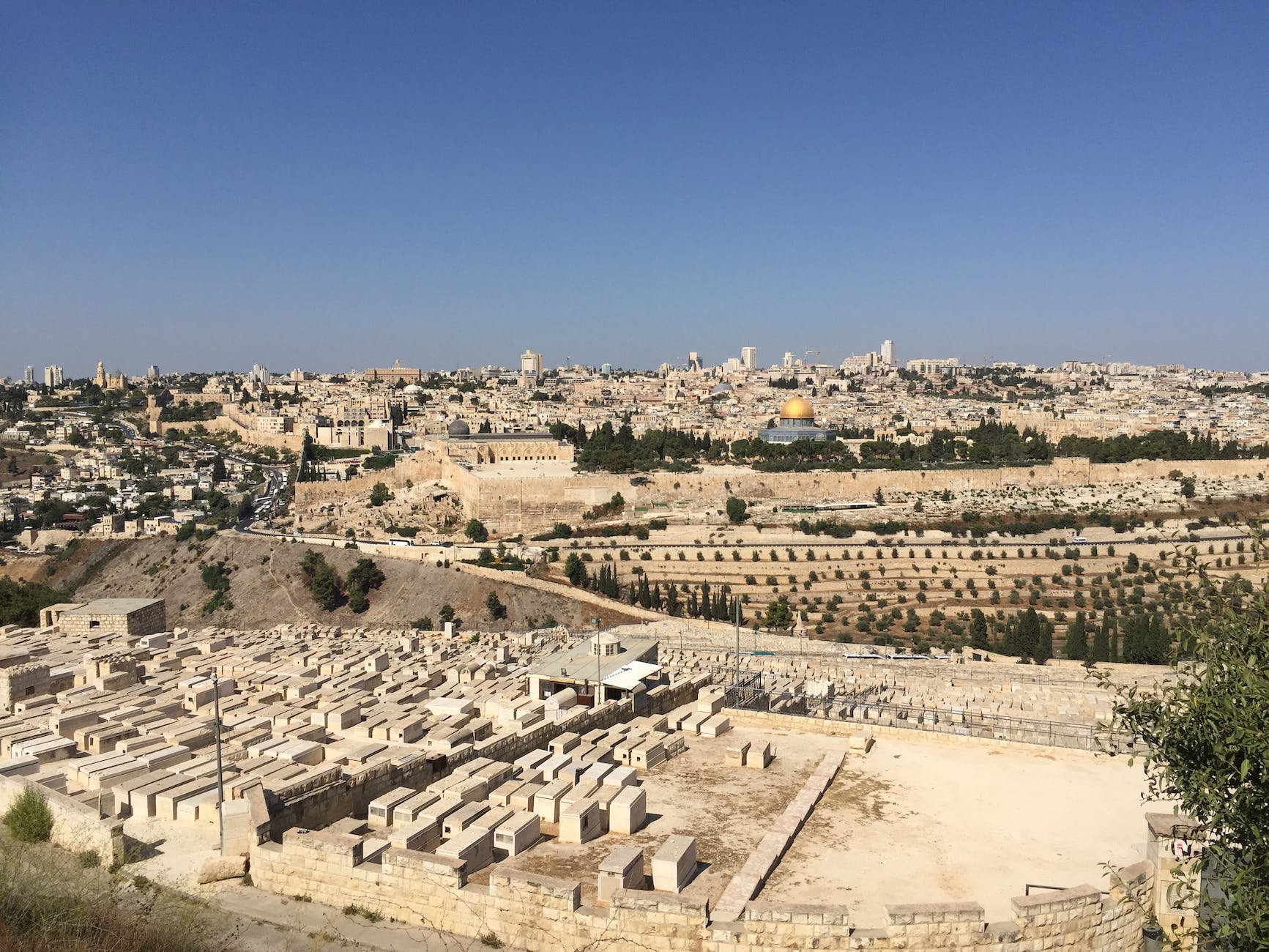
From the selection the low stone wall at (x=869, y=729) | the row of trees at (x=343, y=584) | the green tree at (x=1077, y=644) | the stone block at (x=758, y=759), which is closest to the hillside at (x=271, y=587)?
the row of trees at (x=343, y=584)

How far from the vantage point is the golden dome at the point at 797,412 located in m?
53.6

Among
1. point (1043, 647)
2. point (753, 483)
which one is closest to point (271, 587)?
point (753, 483)

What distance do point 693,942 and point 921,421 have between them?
63.0 meters

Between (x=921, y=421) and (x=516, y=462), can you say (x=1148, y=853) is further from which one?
(x=921, y=421)

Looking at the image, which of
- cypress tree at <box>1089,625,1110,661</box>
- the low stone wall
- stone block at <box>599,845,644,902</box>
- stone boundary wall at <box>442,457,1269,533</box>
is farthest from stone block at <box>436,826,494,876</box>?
stone boundary wall at <box>442,457,1269,533</box>

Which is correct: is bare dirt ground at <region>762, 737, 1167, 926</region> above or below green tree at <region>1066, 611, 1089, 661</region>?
above

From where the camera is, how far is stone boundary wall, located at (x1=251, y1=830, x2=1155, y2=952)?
541 centimetres

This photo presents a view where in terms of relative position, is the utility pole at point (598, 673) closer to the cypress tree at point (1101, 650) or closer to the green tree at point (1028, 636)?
the cypress tree at point (1101, 650)

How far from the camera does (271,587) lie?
29062 millimetres

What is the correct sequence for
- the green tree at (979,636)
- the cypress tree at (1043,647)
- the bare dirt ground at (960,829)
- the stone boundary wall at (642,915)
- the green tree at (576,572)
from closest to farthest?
the stone boundary wall at (642,915), the bare dirt ground at (960,829), the cypress tree at (1043,647), the green tree at (979,636), the green tree at (576,572)

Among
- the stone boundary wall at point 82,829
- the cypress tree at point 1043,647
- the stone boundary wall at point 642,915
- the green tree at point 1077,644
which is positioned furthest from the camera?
the cypress tree at point 1043,647

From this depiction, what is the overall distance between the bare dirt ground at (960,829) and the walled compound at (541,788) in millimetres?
55

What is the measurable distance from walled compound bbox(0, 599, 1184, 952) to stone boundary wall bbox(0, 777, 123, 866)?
0.02m

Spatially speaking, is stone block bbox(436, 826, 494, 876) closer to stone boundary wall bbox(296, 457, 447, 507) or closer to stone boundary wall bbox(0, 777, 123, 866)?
stone boundary wall bbox(0, 777, 123, 866)
